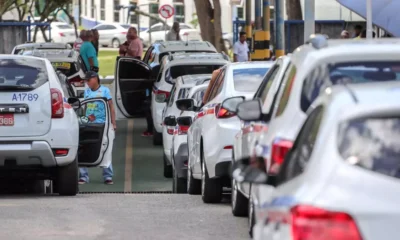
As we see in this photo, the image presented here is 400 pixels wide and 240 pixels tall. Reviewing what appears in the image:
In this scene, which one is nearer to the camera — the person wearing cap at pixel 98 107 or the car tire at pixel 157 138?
the person wearing cap at pixel 98 107

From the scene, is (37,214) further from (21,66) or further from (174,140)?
(174,140)

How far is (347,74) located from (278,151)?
892mm

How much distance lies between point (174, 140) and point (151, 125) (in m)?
8.54

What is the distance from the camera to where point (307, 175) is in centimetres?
521

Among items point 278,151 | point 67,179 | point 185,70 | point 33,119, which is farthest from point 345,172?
point 185,70

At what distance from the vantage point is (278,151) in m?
7.03

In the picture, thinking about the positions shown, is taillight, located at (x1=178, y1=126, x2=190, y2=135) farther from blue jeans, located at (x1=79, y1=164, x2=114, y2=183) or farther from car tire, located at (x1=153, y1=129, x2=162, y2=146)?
car tire, located at (x1=153, y1=129, x2=162, y2=146)

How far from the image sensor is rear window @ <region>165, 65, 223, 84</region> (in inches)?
885

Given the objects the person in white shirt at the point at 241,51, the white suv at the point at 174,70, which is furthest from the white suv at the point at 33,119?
the person in white shirt at the point at 241,51

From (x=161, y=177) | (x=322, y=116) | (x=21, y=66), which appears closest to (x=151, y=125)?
(x=161, y=177)

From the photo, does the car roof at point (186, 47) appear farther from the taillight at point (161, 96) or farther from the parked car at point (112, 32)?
the parked car at point (112, 32)

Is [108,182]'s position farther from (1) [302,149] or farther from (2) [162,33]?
(2) [162,33]

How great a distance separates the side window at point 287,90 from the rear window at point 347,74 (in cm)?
21

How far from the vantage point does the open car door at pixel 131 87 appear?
2481cm
